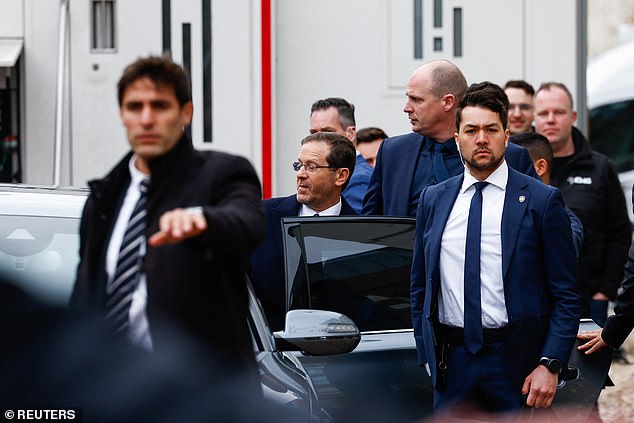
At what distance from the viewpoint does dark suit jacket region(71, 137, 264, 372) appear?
148 inches

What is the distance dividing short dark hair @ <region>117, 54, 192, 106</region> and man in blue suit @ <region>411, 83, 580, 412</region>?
202 centimetres

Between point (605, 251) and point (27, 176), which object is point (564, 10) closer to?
point (605, 251)

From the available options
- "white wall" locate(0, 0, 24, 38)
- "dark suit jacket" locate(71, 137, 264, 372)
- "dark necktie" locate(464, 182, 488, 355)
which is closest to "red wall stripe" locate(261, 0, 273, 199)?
"white wall" locate(0, 0, 24, 38)

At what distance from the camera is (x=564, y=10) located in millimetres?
9898

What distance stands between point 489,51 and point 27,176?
9.93 feet

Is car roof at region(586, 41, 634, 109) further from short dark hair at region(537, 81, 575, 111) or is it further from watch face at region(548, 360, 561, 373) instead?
watch face at region(548, 360, 561, 373)

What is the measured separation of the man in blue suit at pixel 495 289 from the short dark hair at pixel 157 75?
6.64 ft

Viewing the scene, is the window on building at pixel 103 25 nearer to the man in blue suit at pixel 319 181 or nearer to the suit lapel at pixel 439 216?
the man in blue suit at pixel 319 181

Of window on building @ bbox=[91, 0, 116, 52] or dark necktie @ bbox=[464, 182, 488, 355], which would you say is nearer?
dark necktie @ bbox=[464, 182, 488, 355]

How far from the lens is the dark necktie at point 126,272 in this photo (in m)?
3.80

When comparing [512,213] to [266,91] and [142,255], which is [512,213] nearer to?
[142,255]

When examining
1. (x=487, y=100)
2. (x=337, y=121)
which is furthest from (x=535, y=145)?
(x=487, y=100)

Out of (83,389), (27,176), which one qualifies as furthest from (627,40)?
(83,389)

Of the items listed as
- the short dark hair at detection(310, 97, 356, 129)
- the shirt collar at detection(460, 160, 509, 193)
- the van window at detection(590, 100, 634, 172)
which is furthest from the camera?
the van window at detection(590, 100, 634, 172)
